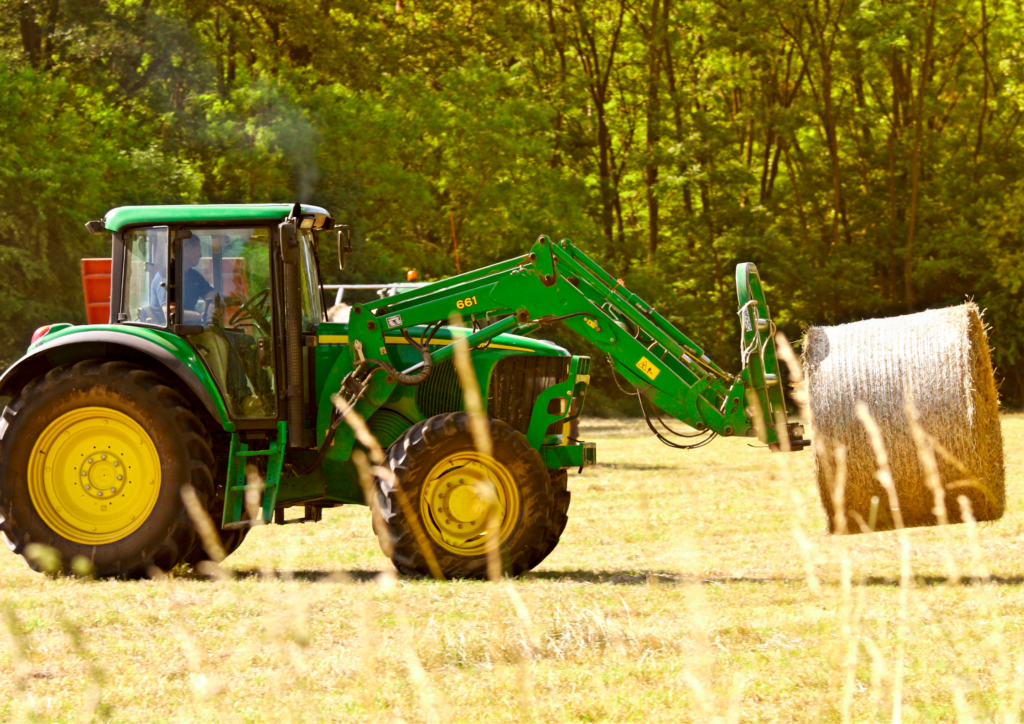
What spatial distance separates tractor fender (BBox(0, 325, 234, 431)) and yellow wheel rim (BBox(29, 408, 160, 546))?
0.39 m

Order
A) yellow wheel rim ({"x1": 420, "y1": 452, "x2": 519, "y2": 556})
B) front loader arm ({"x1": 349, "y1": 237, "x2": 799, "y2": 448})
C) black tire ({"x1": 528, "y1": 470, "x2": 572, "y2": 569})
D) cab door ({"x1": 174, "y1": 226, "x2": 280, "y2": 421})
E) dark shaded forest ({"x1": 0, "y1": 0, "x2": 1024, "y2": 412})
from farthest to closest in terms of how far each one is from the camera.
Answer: dark shaded forest ({"x1": 0, "y1": 0, "x2": 1024, "y2": 412}), black tire ({"x1": 528, "y1": 470, "x2": 572, "y2": 569}), front loader arm ({"x1": 349, "y1": 237, "x2": 799, "y2": 448}), cab door ({"x1": 174, "y1": 226, "x2": 280, "y2": 421}), yellow wheel rim ({"x1": 420, "y1": 452, "x2": 519, "y2": 556})

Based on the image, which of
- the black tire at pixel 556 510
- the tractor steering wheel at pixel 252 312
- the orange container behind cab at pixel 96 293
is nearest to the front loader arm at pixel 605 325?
the tractor steering wheel at pixel 252 312

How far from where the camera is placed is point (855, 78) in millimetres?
35812

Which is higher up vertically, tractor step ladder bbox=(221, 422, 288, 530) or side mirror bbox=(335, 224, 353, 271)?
side mirror bbox=(335, 224, 353, 271)

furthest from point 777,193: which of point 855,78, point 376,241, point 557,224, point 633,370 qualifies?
point 633,370

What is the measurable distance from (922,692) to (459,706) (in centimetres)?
165

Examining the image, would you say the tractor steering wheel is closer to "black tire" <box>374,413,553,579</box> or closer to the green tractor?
the green tractor

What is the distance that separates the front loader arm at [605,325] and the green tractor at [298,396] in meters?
0.01

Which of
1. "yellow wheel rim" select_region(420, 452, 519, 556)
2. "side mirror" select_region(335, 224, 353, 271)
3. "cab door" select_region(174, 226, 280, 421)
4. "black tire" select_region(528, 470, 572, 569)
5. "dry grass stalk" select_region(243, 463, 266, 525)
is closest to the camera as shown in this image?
"dry grass stalk" select_region(243, 463, 266, 525)

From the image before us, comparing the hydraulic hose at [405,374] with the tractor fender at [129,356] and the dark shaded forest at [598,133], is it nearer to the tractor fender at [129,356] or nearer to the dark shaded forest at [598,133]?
the tractor fender at [129,356]

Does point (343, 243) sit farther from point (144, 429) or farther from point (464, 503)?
point (464, 503)

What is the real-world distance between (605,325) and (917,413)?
77.2 inches

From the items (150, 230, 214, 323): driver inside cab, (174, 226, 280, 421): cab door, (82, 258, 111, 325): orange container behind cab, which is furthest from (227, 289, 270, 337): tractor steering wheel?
(82, 258, 111, 325): orange container behind cab

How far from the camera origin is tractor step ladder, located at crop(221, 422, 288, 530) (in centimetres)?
761
